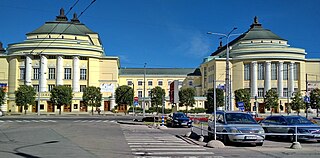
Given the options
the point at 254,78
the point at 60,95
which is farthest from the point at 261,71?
Answer: the point at 60,95

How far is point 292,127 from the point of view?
1855cm

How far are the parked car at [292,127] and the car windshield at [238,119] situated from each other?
5.14ft

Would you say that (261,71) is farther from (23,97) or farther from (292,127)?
(292,127)

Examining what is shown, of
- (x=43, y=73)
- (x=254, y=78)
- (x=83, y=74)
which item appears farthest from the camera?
(x=254, y=78)

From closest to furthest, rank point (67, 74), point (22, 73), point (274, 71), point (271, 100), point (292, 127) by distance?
point (292, 127) → point (271, 100) → point (22, 73) → point (67, 74) → point (274, 71)

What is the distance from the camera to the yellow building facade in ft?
315

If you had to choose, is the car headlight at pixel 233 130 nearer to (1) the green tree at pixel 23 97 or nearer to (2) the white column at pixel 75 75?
(1) the green tree at pixel 23 97

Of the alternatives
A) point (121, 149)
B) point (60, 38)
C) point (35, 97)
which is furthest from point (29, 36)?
point (121, 149)

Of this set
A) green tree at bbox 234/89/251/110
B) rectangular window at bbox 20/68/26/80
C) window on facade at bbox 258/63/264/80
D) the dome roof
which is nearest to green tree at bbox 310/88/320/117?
green tree at bbox 234/89/251/110

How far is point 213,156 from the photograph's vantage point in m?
13.6

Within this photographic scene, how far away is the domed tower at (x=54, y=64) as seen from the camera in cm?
8762

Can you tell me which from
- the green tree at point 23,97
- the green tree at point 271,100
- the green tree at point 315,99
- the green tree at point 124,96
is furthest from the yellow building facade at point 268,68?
the green tree at point 23,97

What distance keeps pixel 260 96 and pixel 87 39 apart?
156ft

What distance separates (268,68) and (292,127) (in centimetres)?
8092
